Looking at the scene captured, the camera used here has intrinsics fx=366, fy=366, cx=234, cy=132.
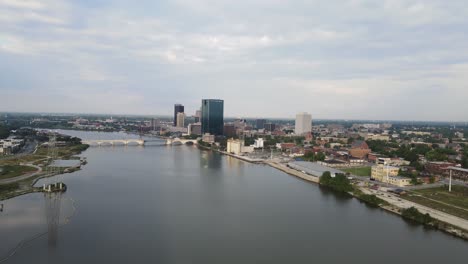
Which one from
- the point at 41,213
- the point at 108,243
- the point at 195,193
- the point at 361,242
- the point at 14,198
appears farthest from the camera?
the point at 195,193

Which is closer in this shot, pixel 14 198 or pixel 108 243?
pixel 108 243

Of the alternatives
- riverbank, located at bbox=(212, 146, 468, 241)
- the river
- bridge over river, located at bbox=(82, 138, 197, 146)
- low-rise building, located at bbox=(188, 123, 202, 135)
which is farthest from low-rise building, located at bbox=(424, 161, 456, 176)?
low-rise building, located at bbox=(188, 123, 202, 135)

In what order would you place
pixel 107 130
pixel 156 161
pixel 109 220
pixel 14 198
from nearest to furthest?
pixel 109 220 < pixel 14 198 < pixel 156 161 < pixel 107 130

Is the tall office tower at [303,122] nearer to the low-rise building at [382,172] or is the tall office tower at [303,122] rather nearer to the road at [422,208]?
the low-rise building at [382,172]

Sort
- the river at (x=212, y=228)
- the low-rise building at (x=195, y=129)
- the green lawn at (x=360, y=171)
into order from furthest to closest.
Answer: the low-rise building at (x=195, y=129), the green lawn at (x=360, y=171), the river at (x=212, y=228)

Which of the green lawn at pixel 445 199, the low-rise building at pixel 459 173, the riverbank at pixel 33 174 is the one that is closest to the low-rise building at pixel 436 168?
the low-rise building at pixel 459 173

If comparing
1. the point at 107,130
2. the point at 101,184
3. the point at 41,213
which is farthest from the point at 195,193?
the point at 107,130

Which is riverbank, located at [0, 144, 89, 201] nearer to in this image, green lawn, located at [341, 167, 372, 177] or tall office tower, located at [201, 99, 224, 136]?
green lawn, located at [341, 167, 372, 177]

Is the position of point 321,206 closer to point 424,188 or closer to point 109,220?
point 424,188
